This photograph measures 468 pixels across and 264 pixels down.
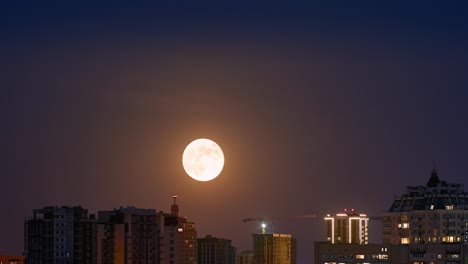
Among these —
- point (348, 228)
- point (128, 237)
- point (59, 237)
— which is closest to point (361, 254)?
point (348, 228)

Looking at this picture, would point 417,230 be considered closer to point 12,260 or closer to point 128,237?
point 128,237

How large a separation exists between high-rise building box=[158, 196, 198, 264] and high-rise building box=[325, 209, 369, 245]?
960 centimetres

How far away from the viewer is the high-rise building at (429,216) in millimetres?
118312

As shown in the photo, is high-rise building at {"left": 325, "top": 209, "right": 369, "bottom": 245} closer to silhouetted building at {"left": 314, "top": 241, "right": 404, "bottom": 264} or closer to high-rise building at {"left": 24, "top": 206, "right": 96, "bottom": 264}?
silhouetted building at {"left": 314, "top": 241, "right": 404, "bottom": 264}

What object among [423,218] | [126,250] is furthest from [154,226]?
[423,218]

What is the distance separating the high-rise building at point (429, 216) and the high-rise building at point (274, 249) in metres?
8.74

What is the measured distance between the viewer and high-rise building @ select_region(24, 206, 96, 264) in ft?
326

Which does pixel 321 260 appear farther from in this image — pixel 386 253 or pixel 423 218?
pixel 423 218

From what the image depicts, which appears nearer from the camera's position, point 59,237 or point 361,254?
point 59,237

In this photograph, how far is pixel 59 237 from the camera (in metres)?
99.9

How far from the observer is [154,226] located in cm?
10319

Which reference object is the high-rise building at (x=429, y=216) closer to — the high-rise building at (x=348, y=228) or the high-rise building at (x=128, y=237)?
the high-rise building at (x=348, y=228)

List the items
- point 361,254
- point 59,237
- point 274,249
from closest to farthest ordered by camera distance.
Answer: point 59,237 → point 361,254 → point 274,249

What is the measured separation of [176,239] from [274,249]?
23586 millimetres
